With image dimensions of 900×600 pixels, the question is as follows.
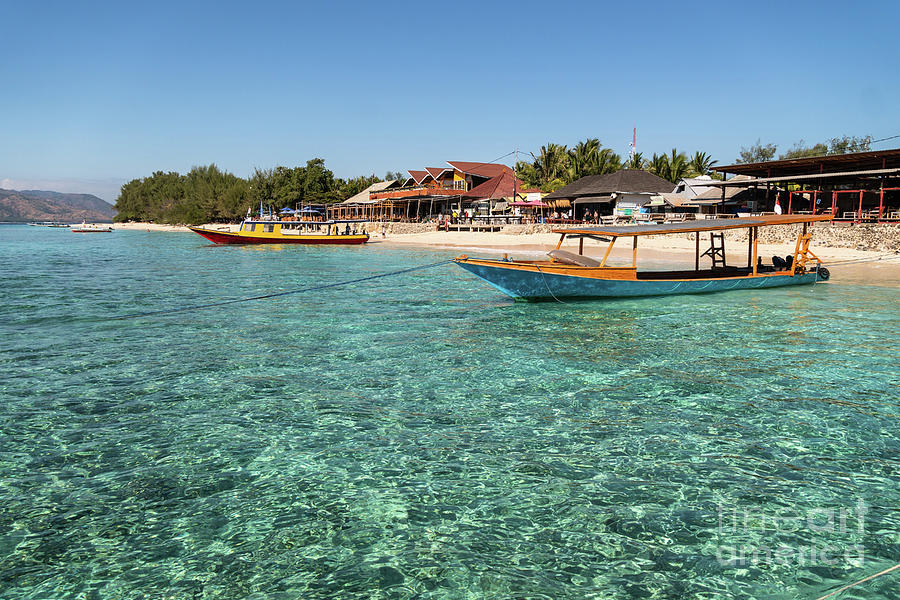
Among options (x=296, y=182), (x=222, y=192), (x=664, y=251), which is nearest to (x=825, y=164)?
(x=664, y=251)

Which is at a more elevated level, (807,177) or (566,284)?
(807,177)

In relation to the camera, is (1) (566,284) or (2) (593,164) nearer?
(1) (566,284)

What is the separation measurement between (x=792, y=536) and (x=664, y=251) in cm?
2771

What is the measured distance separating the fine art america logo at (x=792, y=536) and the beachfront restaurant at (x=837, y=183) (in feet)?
90.8

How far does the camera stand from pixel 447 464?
17.0 feet

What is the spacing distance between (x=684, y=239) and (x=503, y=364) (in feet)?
88.6

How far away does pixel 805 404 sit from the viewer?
689 centimetres

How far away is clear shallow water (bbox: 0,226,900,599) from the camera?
3.66m

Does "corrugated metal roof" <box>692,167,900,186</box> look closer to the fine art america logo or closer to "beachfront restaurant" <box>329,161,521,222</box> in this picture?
"beachfront restaurant" <box>329,161,521,222</box>

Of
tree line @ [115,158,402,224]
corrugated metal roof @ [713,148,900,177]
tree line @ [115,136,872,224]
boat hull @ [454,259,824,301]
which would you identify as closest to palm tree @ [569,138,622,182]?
tree line @ [115,136,872,224]

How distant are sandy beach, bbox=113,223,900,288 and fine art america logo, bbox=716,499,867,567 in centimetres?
1760

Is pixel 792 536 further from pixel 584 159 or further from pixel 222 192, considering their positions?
pixel 222 192

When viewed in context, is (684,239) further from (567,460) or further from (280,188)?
(280,188)

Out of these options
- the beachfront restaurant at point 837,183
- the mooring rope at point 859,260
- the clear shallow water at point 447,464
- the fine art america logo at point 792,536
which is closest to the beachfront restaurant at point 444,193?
the beachfront restaurant at point 837,183
